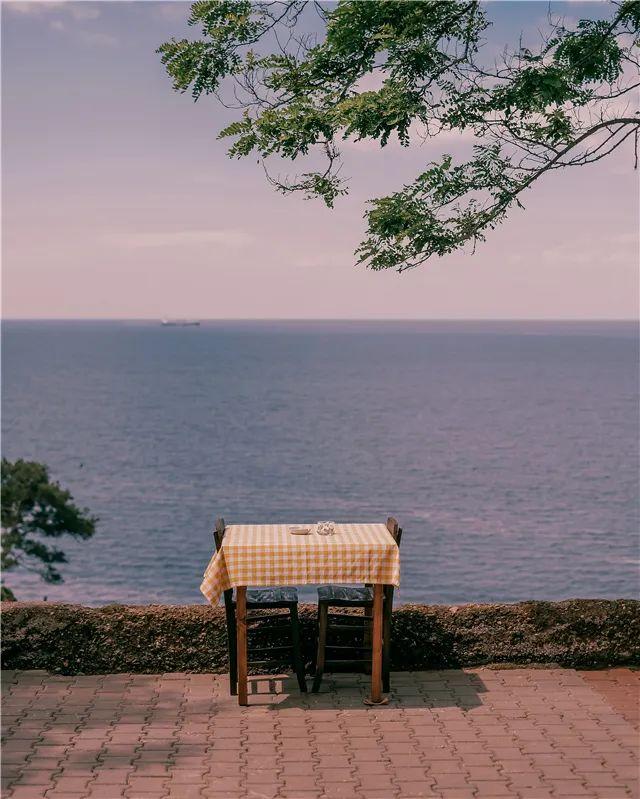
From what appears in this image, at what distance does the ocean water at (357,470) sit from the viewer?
5106 centimetres

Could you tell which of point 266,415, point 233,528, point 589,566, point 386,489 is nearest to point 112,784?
point 233,528

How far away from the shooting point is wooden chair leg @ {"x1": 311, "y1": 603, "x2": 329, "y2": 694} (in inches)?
360

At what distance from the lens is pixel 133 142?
87.7 m

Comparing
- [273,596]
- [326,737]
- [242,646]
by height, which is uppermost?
[273,596]

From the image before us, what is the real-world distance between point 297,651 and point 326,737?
1.10 metres

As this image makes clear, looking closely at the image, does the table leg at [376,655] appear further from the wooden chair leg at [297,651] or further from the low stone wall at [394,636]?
the low stone wall at [394,636]

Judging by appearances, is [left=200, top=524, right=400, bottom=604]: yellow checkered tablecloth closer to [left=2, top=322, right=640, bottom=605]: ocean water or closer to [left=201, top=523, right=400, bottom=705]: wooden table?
[left=201, top=523, right=400, bottom=705]: wooden table

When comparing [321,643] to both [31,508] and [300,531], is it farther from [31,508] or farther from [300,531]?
Answer: [31,508]

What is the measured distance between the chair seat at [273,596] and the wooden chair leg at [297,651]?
4.5 inches

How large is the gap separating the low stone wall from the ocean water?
35496 millimetres

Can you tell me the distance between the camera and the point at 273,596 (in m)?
9.13

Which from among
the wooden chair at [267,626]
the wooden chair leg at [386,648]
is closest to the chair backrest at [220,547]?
the wooden chair at [267,626]

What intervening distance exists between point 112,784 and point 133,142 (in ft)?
281

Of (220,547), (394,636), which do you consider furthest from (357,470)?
(220,547)
